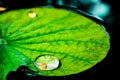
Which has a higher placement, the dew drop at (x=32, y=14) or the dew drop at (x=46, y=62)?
the dew drop at (x=32, y=14)

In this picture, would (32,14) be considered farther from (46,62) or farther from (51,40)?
(46,62)

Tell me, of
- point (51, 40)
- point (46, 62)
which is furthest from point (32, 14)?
point (46, 62)

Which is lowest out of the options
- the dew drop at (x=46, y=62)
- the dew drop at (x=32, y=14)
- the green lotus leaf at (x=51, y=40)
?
the dew drop at (x=46, y=62)

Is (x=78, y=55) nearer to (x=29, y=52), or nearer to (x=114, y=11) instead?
(x=29, y=52)

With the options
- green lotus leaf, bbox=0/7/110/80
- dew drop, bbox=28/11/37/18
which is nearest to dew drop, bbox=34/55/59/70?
green lotus leaf, bbox=0/7/110/80

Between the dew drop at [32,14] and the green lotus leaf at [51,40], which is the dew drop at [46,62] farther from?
the dew drop at [32,14]

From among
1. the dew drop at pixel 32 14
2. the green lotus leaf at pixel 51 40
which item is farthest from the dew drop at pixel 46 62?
the dew drop at pixel 32 14

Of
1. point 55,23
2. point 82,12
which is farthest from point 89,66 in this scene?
point 82,12
